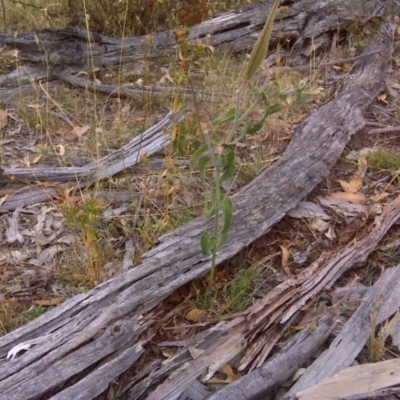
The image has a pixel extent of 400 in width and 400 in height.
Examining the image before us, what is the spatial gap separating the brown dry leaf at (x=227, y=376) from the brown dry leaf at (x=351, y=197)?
137 centimetres

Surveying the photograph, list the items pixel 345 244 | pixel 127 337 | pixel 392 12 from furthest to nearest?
pixel 392 12 → pixel 345 244 → pixel 127 337

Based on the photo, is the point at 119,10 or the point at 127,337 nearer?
the point at 127,337

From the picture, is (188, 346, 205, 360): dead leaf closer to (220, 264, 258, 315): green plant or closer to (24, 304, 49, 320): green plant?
(220, 264, 258, 315): green plant

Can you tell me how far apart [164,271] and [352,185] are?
1385 millimetres

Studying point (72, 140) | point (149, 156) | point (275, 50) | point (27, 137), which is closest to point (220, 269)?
point (149, 156)

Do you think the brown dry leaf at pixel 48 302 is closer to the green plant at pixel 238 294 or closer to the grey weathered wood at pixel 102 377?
the grey weathered wood at pixel 102 377

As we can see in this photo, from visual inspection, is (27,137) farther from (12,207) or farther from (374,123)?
(374,123)

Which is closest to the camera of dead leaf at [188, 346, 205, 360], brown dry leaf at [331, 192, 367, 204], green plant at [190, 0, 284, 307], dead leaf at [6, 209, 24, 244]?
green plant at [190, 0, 284, 307]

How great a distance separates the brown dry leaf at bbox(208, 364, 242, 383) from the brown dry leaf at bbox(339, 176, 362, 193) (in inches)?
58.4

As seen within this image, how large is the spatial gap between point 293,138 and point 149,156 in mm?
910

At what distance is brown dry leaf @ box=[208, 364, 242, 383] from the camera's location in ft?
7.28

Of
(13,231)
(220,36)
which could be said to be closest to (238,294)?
(13,231)

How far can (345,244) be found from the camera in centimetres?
293

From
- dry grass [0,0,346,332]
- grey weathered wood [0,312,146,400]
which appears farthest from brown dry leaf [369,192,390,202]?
grey weathered wood [0,312,146,400]
